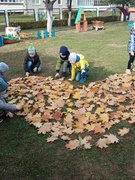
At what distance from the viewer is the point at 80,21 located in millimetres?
15094

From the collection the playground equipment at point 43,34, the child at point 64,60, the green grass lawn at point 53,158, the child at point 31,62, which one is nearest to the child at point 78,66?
the child at point 64,60

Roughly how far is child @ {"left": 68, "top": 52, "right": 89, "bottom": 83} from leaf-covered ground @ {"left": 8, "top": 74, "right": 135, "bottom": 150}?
1.43 ft

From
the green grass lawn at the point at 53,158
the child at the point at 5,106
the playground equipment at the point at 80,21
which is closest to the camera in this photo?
the green grass lawn at the point at 53,158

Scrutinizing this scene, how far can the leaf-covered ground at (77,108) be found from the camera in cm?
302

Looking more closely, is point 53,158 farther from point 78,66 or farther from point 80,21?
point 80,21

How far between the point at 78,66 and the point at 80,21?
35.8ft

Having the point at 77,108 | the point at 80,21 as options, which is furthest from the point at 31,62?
the point at 80,21

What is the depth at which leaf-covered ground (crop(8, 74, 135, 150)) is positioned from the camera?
3016 mm

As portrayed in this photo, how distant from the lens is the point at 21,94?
4.31 metres

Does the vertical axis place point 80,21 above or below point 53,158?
above

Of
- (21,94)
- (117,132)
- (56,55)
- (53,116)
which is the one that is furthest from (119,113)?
(56,55)

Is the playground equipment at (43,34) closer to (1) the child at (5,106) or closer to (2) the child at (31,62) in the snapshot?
(2) the child at (31,62)

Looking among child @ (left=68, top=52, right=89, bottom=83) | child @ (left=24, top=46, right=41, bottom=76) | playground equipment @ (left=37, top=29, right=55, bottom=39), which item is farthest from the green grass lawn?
playground equipment @ (left=37, top=29, right=55, bottom=39)

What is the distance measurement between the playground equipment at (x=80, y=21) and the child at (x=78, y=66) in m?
10.5
